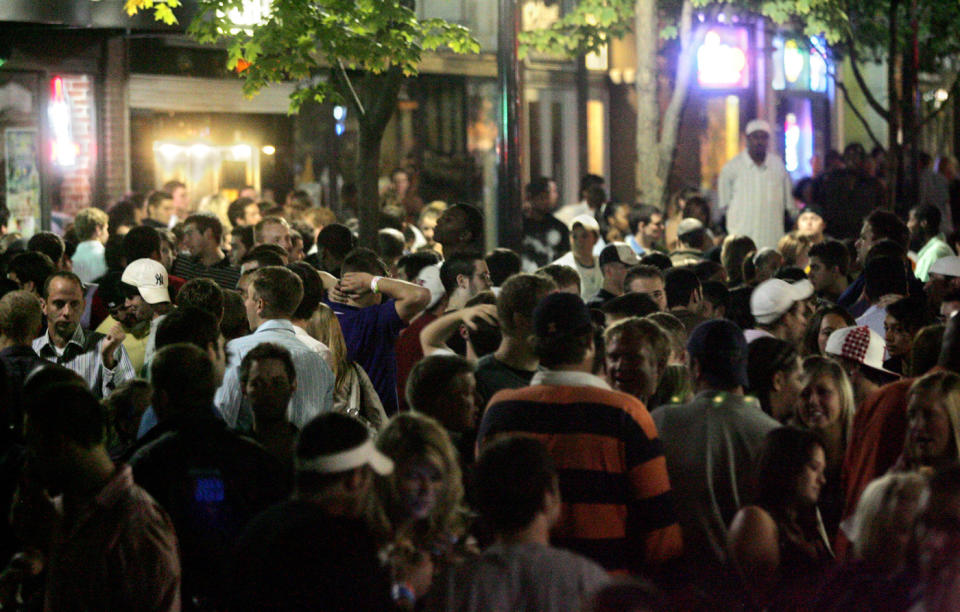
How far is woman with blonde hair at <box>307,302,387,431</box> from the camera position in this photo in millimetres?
8117

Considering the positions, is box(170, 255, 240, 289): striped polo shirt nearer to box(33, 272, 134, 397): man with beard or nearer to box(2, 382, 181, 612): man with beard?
box(33, 272, 134, 397): man with beard

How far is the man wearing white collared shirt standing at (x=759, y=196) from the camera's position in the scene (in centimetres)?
1620

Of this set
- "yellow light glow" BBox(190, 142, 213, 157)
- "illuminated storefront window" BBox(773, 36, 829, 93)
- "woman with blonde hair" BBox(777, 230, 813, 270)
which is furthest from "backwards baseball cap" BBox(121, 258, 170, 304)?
"illuminated storefront window" BBox(773, 36, 829, 93)

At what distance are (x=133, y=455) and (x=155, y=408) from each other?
0.65 ft

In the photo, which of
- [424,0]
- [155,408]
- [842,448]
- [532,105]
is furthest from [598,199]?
[155,408]

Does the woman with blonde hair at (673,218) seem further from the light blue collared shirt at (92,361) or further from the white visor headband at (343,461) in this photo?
the white visor headband at (343,461)

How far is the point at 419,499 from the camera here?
4629 millimetres

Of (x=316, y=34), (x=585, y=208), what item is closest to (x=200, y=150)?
(x=585, y=208)

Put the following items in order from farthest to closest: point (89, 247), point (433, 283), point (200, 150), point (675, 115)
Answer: point (200, 150)
point (675, 115)
point (89, 247)
point (433, 283)

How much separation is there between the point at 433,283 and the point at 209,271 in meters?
3.39

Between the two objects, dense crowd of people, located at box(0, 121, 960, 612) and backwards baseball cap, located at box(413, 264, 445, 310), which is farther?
backwards baseball cap, located at box(413, 264, 445, 310)

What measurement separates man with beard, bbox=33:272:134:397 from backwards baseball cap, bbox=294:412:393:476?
13.7 ft

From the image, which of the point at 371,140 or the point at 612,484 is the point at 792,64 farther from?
the point at 612,484

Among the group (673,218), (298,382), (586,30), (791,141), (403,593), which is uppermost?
(586,30)
